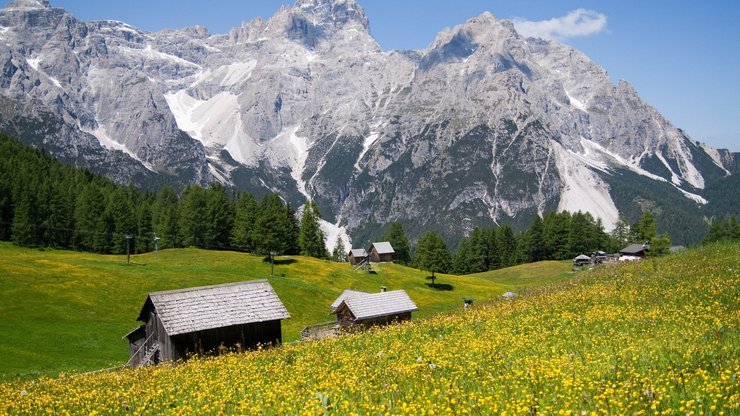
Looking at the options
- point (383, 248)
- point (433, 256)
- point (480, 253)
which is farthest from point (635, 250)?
point (383, 248)

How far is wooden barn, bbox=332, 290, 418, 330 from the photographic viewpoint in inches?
1992

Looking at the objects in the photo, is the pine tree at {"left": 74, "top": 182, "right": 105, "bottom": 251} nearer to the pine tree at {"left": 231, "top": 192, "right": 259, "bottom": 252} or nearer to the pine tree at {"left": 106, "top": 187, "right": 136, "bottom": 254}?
the pine tree at {"left": 106, "top": 187, "right": 136, "bottom": 254}

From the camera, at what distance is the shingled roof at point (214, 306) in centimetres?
3684

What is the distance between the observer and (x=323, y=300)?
73.9 metres

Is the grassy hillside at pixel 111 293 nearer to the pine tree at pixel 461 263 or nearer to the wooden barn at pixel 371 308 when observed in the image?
the wooden barn at pixel 371 308

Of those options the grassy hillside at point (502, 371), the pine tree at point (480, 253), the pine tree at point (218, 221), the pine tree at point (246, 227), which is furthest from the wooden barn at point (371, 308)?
the pine tree at point (480, 253)

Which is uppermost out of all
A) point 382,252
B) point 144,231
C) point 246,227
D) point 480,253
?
point 144,231

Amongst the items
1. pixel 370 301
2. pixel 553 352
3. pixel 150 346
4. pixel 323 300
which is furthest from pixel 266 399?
pixel 323 300

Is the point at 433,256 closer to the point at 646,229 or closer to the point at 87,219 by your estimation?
the point at 646,229

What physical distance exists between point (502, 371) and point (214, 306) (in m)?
28.2

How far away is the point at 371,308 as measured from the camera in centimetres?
5216

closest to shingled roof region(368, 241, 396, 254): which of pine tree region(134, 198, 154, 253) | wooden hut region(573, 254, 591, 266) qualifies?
wooden hut region(573, 254, 591, 266)

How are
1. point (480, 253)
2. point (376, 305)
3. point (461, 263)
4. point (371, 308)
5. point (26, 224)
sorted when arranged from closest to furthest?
1. point (371, 308)
2. point (376, 305)
3. point (26, 224)
4. point (480, 253)
5. point (461, 263)

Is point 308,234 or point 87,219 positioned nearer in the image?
point 87,219
